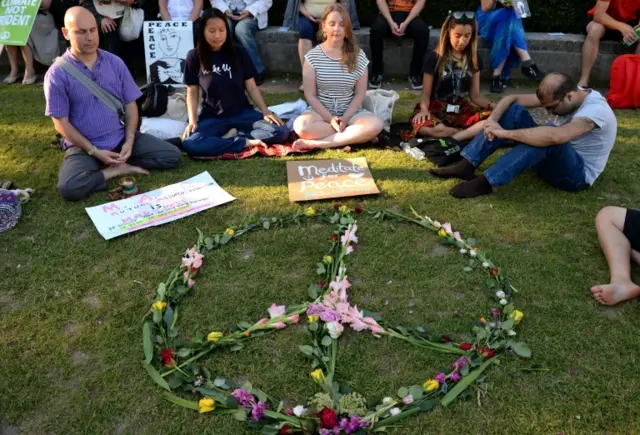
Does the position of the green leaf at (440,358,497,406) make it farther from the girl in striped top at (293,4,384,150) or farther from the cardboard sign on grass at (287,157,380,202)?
the girl in striped top at (293,4,384,150)

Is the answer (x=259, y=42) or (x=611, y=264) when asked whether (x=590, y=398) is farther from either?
(x=259, y=42)

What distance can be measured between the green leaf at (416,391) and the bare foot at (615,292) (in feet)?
4.15

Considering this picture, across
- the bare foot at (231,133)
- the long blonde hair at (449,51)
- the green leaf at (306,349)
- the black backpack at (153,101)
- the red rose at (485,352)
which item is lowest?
the red rose at (485,352)

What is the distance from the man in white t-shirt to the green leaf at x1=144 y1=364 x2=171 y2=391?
8.24 ft

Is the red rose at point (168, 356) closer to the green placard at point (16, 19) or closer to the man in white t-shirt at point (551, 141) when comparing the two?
the man in white t-shirt at point (551, 141)

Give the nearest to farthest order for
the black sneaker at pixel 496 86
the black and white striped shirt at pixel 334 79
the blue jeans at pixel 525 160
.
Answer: the blue jeans at pixel 525 160
the black and white striped shirt at pixel 334 79
the black sneaker at pixel 496 86

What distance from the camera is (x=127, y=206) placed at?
12.5ft

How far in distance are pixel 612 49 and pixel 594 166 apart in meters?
3.44

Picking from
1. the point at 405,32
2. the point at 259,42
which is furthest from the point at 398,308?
the point at 259,42

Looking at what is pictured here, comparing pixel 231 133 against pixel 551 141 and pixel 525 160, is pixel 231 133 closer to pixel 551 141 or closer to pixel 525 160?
pixel 525 160

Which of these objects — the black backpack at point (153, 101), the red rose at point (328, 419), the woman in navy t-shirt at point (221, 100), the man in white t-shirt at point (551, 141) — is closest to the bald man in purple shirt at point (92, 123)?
the woman in navy t-shirt at point (221, 100)

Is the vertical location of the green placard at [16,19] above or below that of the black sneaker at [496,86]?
above

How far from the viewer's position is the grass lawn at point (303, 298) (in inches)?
91.4

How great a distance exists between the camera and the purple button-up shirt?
390cm
